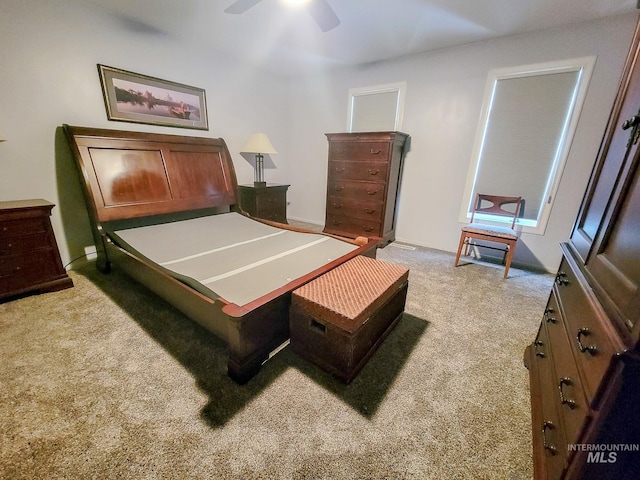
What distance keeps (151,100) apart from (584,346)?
394cm

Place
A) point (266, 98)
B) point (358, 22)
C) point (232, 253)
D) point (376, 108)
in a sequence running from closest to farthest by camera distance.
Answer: point (232, 253) → point (358, 22) → point (376, 108) → point (266, 98)

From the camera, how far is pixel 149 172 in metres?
2.69

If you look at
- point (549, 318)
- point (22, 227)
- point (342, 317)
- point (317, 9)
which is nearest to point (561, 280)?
point (549, 318)

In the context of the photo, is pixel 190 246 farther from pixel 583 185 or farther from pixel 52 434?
pixel 583 185

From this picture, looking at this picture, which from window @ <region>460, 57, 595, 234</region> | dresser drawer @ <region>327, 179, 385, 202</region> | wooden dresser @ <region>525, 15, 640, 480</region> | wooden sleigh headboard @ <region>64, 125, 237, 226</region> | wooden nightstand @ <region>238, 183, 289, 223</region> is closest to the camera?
wooden dresser @ <region>525, 15, 640, 480</region>

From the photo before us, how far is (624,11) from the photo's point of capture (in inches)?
84.9

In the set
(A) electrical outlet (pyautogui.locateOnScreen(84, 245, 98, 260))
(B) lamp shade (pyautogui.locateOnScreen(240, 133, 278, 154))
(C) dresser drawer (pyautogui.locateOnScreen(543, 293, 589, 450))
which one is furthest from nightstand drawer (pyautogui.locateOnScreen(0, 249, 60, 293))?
(C) dresser drawer (pyautogui.locateOnScreen(543, 293, 589, 450))

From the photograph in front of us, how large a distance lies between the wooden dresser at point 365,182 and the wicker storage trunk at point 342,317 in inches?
70.3

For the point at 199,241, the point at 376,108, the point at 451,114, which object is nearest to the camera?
the point at 199,241

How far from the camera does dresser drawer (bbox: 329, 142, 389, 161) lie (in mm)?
3189

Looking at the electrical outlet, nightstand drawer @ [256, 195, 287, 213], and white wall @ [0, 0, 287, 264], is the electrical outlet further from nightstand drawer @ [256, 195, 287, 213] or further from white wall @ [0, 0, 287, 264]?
nightstand drawer @ [256, 195, 287, 213]

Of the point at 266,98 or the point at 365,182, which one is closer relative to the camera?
the point at 365,182

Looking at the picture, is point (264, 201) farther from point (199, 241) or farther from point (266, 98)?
point (266, 98)

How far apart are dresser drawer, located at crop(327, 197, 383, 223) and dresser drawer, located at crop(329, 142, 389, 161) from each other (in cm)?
57
